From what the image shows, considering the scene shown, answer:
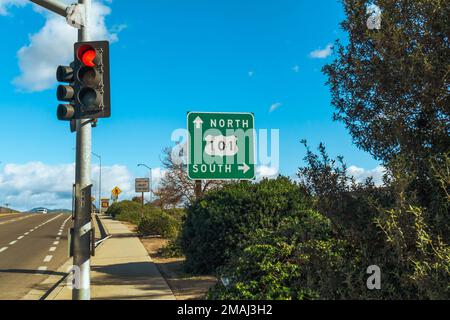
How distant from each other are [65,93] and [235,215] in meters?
4.56

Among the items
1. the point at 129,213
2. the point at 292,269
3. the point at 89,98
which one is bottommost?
the point at 129,213

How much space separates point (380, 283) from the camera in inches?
213

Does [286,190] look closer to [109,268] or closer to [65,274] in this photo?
[109,268]

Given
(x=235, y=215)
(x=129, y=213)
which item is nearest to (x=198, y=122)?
(x=235, y=215)

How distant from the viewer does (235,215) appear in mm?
10492

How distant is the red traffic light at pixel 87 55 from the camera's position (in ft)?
24.6

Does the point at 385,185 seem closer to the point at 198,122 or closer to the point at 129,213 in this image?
the point at 198,122

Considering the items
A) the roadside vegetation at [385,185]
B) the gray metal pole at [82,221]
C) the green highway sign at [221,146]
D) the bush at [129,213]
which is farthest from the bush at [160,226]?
the roadside vegetation at [385,185]

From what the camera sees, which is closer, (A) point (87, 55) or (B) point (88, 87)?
(B) point (88, 87)

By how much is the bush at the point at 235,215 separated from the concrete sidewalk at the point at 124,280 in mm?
1143

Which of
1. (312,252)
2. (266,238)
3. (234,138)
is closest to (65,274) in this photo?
(234,138)

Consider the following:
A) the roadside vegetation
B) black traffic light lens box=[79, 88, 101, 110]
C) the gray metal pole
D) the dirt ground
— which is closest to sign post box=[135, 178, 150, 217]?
the dirt ground

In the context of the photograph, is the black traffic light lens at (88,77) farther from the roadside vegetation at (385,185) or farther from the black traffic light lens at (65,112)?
the roadside vegetation at (385,185)

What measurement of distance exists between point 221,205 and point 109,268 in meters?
4.23
